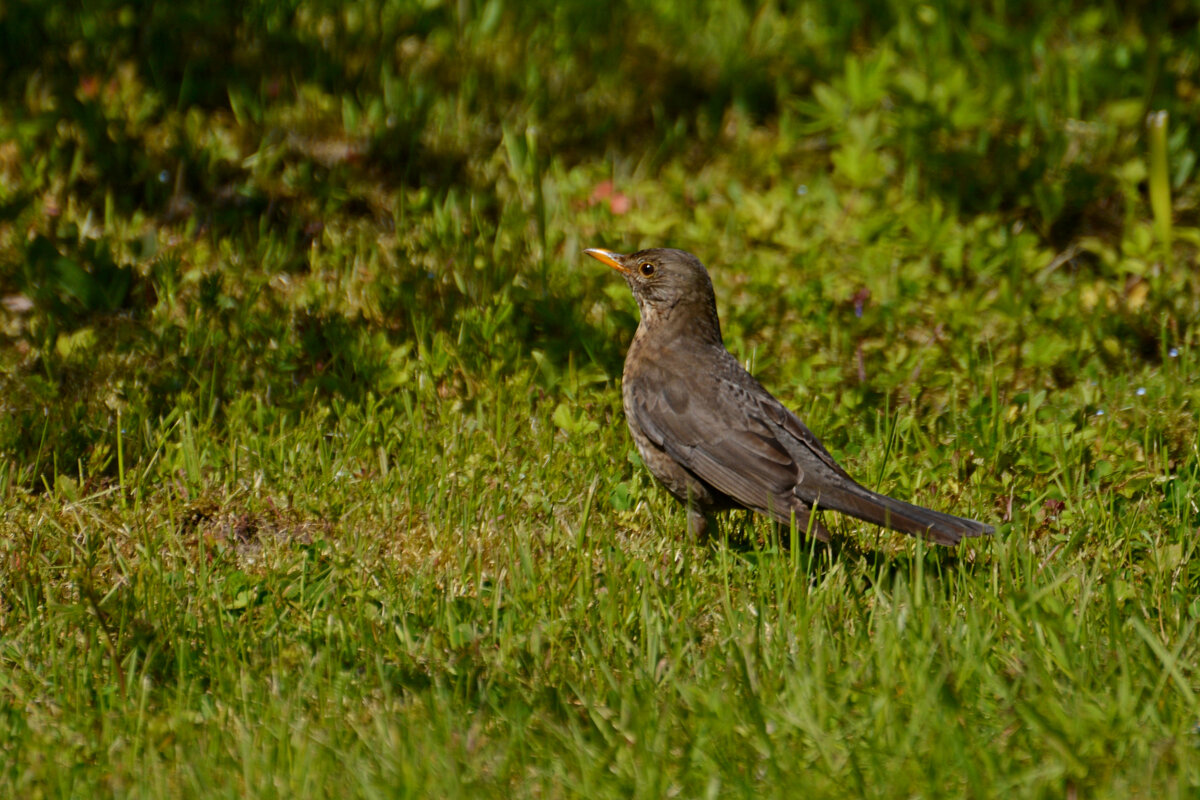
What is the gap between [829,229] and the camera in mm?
6484

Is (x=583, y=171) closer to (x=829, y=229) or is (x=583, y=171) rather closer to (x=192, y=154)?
(x=829, y=229)

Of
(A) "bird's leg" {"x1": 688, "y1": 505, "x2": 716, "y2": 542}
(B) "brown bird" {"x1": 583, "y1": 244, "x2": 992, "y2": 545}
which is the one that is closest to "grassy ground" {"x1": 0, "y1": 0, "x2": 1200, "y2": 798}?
(A) "bird's leg" {"x1": 688, "y1": 505, "x2": 716, "y2": 542}

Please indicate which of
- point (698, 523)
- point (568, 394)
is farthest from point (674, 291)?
point (698, 523)

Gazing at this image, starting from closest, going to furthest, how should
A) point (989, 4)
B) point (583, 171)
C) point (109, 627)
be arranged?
point (109, 627) → point (583, 171) → point (989, 4)

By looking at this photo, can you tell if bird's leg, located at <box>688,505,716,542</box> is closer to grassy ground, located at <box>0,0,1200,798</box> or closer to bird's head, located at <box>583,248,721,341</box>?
grassy ground, located at <box>0,0,1200,798</box>

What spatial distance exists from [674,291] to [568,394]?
564 millimetres

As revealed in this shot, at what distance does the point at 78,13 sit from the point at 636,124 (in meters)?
2.88

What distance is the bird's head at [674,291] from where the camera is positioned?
17.1ft

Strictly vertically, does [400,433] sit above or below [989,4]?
below

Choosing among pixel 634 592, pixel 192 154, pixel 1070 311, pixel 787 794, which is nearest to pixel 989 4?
pixel 1070 311

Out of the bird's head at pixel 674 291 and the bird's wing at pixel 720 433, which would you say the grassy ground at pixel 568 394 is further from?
the bird's head at pixel 674 291

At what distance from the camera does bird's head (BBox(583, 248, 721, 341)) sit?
17.1 feet

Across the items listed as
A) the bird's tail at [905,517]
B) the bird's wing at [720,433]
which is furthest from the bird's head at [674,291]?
the bird's tail at [905,517]

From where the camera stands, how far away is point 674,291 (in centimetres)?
524
